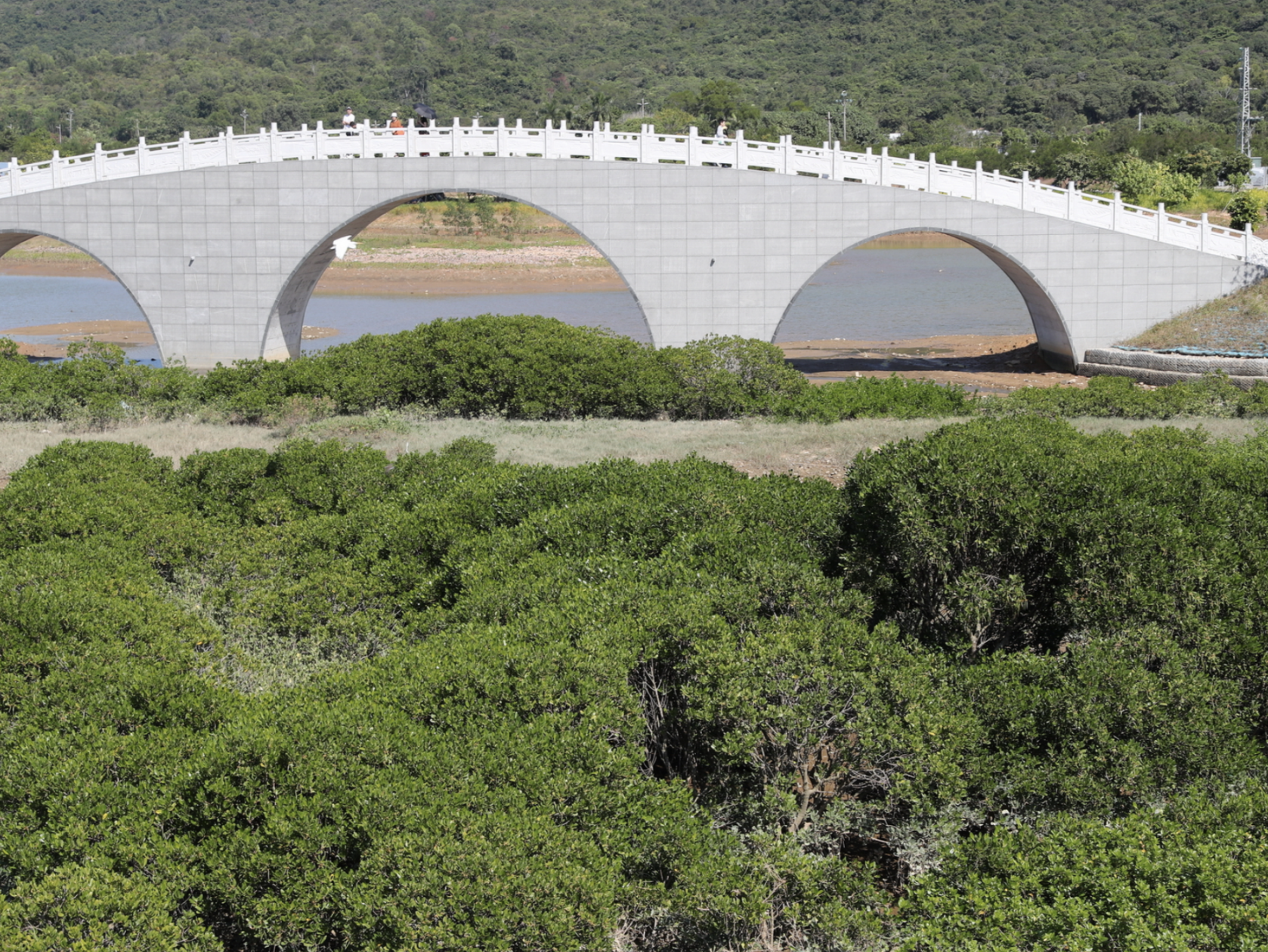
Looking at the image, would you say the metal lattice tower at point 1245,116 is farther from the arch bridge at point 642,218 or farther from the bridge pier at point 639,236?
the bridge pier at point 639,236

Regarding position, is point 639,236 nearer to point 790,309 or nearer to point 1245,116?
point 790,309

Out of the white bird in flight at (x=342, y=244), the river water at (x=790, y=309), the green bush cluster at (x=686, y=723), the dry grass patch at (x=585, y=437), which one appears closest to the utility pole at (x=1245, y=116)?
the river water at (x=790, y=309)

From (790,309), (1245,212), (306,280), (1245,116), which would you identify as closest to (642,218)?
(306,280)

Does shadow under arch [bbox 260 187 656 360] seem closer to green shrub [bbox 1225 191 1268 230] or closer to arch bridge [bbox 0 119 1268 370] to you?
arch bridge [bbox 0 119 1268 370]

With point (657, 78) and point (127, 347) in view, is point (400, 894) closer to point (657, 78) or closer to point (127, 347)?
point (127, 347)

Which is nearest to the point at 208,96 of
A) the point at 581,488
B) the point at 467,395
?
the point at 467,395

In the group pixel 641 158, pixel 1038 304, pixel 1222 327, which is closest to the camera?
pixel 1222 327
